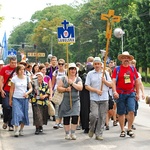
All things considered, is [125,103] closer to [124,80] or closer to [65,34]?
[124,80]

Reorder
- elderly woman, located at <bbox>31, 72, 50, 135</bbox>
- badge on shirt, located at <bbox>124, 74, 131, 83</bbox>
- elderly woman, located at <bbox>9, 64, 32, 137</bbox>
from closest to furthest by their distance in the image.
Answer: badge on shirt, located at <bbox>124, 74, 131, 83</bbox> < elderly woman, located at <bbox>9, 64, 32, 137</bbox> < elderly woman, located at <bbox>31, 72, 50, 135</bbox>

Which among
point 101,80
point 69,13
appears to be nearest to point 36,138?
point 101,80

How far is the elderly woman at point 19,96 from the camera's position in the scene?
41.9 feet

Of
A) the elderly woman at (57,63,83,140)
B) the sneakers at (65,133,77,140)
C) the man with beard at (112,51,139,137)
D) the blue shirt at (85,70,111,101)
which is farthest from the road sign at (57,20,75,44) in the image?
the sneakers at (65,133,77,140)

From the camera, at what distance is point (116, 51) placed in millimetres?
71375

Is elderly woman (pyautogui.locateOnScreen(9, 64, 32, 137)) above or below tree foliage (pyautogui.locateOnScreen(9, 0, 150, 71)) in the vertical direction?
below

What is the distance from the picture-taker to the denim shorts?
12094mm

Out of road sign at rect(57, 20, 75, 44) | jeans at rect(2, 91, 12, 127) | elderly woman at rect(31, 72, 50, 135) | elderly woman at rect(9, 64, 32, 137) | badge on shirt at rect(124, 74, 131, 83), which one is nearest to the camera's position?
badge on shirt at rect(124, 74, 131, 83)

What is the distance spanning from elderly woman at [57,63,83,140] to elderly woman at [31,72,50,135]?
3.97ft

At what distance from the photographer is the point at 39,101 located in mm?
13297

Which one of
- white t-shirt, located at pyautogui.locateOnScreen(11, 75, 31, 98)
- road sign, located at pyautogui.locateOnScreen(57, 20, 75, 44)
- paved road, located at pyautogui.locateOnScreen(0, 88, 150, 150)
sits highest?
road sign, located at pyautogui.locateOnScreen(57, 20, 75, 44)

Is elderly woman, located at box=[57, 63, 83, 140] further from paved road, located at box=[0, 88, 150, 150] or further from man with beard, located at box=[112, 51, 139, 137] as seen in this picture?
man with beard, located at box=[112, 51, 139, 137]

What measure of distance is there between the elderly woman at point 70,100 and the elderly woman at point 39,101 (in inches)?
47.7

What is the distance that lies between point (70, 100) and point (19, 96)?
1.52 m
